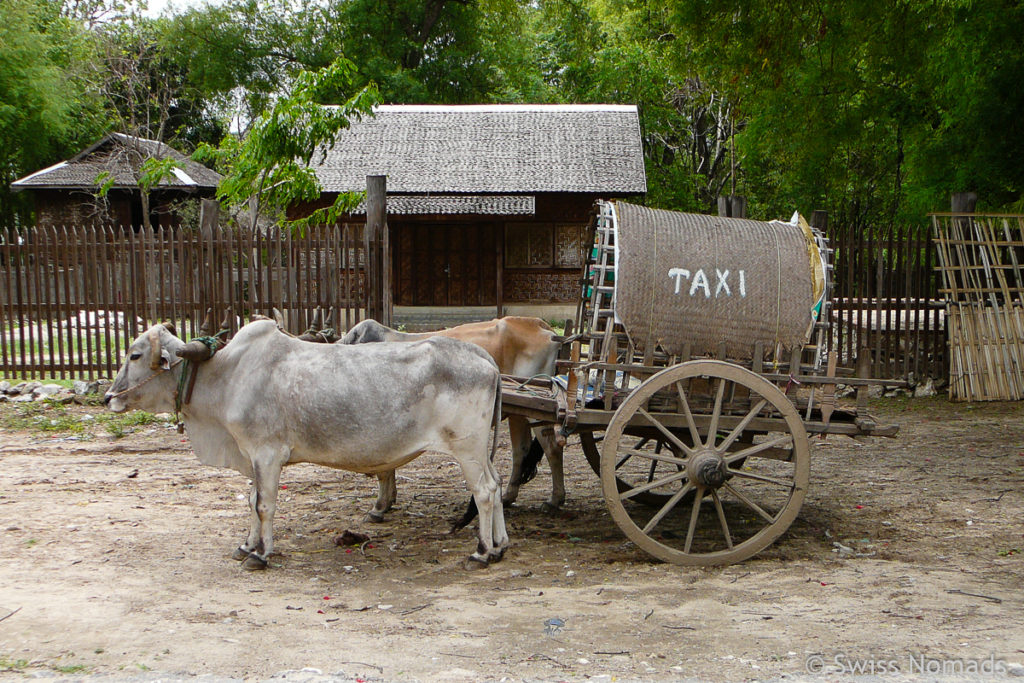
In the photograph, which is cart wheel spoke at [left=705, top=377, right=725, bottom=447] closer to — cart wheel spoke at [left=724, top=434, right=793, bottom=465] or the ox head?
cart wheel spoke at [left=724, top=434, right=793, bottom=465]

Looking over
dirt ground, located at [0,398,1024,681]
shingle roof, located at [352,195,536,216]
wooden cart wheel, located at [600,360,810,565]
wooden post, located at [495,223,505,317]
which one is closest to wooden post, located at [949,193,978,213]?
dirt ground, located at [0,398,1024,681]

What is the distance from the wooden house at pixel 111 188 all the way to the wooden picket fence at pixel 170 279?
46.9 feet

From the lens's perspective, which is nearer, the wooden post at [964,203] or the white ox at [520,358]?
the white ox at [520,358]

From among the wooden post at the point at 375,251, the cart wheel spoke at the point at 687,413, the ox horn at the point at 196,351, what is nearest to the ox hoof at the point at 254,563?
the ox horn at the point at 196,351

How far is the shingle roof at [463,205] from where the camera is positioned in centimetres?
2094

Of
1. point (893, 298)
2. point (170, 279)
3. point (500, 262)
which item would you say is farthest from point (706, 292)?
point (500, 262)

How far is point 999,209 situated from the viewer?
41.8 feet

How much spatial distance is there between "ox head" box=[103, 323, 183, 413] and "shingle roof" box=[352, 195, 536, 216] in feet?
48.8

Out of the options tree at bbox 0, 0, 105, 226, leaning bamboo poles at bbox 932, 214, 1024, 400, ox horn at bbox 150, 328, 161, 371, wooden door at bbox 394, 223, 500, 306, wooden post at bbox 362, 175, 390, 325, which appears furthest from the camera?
tree at bbox 0, 0, 105, 226

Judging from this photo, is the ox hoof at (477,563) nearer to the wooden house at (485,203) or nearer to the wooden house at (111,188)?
the wooden house at (485,203)

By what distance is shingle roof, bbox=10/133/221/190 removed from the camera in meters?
25.8

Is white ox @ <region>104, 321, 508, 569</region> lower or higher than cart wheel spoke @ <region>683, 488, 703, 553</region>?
higher

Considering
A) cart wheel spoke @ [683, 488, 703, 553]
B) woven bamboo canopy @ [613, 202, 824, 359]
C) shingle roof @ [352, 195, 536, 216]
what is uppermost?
shingle roof @ [352, 195, 536, 216]

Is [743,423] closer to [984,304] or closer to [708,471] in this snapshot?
[708,471]
